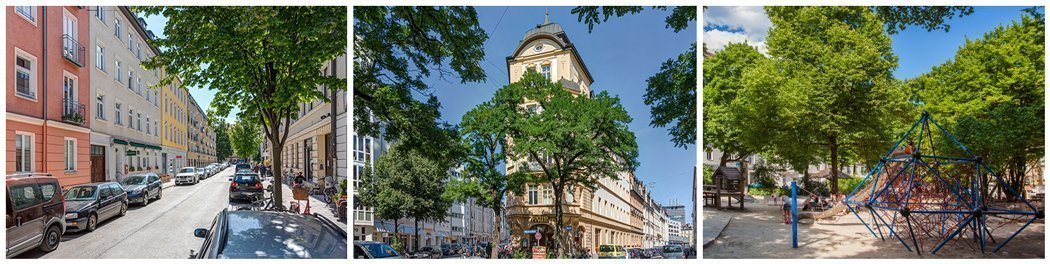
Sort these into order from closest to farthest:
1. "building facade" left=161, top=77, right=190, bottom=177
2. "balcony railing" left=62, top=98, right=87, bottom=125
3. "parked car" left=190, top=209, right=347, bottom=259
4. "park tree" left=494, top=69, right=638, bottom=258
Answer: "parked car" left=190, top=209, right=347, bottom=259, "park tree" left=494, top=69, right=638, bottom=258, "balcony railing" left=62, top=98, right=87, bottom=125, "building facade" left=161, top=77, right=190, bottom=177

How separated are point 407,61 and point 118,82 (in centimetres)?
204

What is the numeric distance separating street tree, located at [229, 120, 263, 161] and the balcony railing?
0.89 meters

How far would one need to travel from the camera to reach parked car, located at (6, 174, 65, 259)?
3.13m

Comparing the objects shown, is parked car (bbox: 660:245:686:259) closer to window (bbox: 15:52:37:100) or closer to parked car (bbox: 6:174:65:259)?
parked car (bbox: 6:174:65:259)

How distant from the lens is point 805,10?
4.17 meters

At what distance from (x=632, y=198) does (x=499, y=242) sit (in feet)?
2.92

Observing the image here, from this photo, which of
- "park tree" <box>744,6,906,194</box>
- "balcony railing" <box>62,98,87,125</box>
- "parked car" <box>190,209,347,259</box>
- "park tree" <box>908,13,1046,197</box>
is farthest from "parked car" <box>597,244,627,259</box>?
"balcony railing" <box>62,98,87,125</box>

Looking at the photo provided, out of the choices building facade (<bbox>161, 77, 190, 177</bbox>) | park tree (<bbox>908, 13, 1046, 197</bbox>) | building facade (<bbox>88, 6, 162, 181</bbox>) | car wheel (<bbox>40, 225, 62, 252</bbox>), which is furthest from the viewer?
park tree (<bbox>908, 13, 1046, 197</bbox>)

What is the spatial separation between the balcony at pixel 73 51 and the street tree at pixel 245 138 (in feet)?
3.39

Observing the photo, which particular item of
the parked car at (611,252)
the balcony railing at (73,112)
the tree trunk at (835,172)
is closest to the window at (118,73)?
the balcony railing at (73,112)

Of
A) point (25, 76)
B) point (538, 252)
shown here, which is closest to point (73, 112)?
point (25, 76)

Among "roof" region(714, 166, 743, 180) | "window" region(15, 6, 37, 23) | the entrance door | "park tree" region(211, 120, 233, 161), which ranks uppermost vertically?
"window" region(15, 6, 37, 23)
